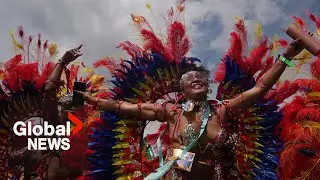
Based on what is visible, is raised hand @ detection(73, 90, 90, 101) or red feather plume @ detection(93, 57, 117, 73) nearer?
raised hand @ detection(73, 90, 90, 101)

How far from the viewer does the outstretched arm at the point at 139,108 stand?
5012 mm

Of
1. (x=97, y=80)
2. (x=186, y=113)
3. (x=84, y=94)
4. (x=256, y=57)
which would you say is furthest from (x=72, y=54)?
(x=97, y=80)

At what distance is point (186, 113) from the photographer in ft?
16.0

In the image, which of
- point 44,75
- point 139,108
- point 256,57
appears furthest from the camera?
point 44,75

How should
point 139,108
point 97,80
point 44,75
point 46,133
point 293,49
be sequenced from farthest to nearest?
point 97,80 → point 44,75 → point 46,133 → point 139,108 → point 293,49

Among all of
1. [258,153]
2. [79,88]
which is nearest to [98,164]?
[79,88]

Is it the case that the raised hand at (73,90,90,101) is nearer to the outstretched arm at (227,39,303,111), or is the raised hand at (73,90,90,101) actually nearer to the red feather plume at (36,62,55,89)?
the outstretched arm at (227,39,303,111)

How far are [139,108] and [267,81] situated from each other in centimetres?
123

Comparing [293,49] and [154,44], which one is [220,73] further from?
[293,49]

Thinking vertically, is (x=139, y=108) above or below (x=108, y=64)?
below

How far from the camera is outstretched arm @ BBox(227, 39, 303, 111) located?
4398 millimetres

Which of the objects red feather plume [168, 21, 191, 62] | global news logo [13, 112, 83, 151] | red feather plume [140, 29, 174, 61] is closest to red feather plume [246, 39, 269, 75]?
red feather plume [168, 21, 191, 62]

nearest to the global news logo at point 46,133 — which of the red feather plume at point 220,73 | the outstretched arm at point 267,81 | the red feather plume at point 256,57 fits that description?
the red feather plume at point 220,73

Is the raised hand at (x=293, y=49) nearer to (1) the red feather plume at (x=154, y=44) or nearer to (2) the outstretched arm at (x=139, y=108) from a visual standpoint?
(2) the outstretched arm at (x=139, y=108)
